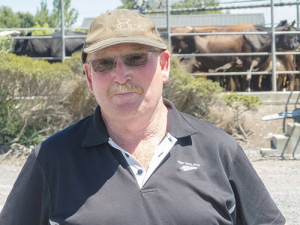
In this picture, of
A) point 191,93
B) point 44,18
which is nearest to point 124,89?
point 191,93

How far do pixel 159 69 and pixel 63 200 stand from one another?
789 mm

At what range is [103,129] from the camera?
102 inches

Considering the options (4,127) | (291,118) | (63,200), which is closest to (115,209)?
(63,200)

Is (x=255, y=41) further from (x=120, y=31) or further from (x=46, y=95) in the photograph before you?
(x=120, y=31)

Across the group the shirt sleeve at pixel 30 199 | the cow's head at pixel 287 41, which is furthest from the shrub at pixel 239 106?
the shirt sleeve at pixel 30 199

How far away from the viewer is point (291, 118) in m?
13.2

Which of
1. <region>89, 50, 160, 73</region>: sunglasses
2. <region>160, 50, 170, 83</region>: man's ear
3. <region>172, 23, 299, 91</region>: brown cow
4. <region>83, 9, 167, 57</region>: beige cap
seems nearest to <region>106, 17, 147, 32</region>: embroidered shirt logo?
<region>83, 9, 167, 57</region>: beige cap

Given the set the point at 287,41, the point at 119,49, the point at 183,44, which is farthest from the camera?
the point at 183,44

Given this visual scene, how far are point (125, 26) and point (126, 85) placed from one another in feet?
0.90

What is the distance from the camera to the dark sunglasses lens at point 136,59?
8.09 feet

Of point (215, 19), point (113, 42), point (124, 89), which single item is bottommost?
point (124, 89)

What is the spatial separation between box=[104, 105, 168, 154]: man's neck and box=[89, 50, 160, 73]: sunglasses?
26 cm

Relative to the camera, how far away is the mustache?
2.47 metres

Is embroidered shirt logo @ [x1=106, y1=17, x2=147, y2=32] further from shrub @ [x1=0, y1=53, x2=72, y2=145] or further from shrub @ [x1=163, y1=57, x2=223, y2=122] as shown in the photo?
shrub @ [x1=163, y1=57, x2=223, y2=122]
